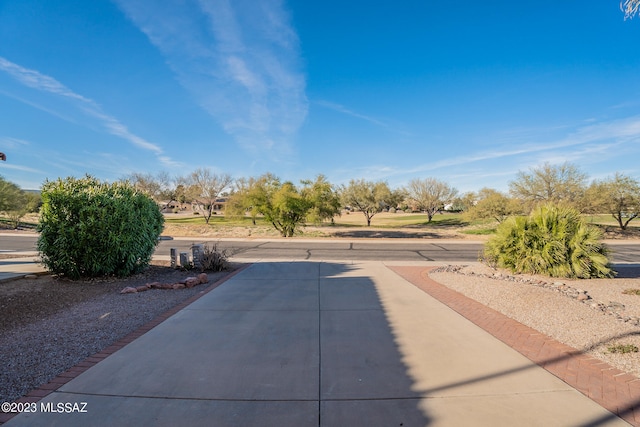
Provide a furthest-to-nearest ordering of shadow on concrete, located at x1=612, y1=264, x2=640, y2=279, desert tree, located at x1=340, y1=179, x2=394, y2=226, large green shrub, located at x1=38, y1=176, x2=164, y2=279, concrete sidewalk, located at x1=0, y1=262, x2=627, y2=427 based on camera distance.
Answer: desert tree, located at x1=340, y1=179, x2=394, y2=226
shadow on concrete, located at x1=612, y1=264, x2=640, y2=279
large green shrub, located at x1=38, y1=176, x2=164, y2=279
concrete sidewalk, located at x1=0, y1=262, x2=627, y2=427

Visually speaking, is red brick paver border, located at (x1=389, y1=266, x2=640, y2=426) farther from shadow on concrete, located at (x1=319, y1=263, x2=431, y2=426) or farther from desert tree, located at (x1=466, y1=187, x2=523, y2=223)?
desert tree, located at (x1=466, y1=187, x2=523, y2=223)

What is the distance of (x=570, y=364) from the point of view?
4160 millimetres

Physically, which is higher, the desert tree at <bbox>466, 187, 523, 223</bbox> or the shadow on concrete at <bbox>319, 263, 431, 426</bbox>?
the desert tree at <bbox>466, 187, 523, 223</bbox>

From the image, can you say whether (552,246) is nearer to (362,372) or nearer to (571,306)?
(571,306)

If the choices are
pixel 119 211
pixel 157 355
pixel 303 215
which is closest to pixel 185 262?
pixel 119 211

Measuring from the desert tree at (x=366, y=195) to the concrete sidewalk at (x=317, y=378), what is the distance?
41.6m

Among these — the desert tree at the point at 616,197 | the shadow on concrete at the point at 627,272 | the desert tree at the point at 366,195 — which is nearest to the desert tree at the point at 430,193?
the desert tree at the point at 366,195

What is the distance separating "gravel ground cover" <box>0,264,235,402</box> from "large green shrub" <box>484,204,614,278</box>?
9426 mm

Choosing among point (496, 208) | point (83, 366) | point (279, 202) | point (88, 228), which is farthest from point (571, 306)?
point (496, 208)

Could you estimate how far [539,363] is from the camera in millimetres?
4180

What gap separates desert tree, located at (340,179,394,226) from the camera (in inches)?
1869

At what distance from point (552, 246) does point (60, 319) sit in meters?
12.4

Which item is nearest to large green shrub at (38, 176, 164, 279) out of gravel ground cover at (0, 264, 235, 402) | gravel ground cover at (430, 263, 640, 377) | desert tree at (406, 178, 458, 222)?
gravel ground cover at (0, 264, 235, 402)

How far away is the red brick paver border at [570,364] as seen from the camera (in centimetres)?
334
